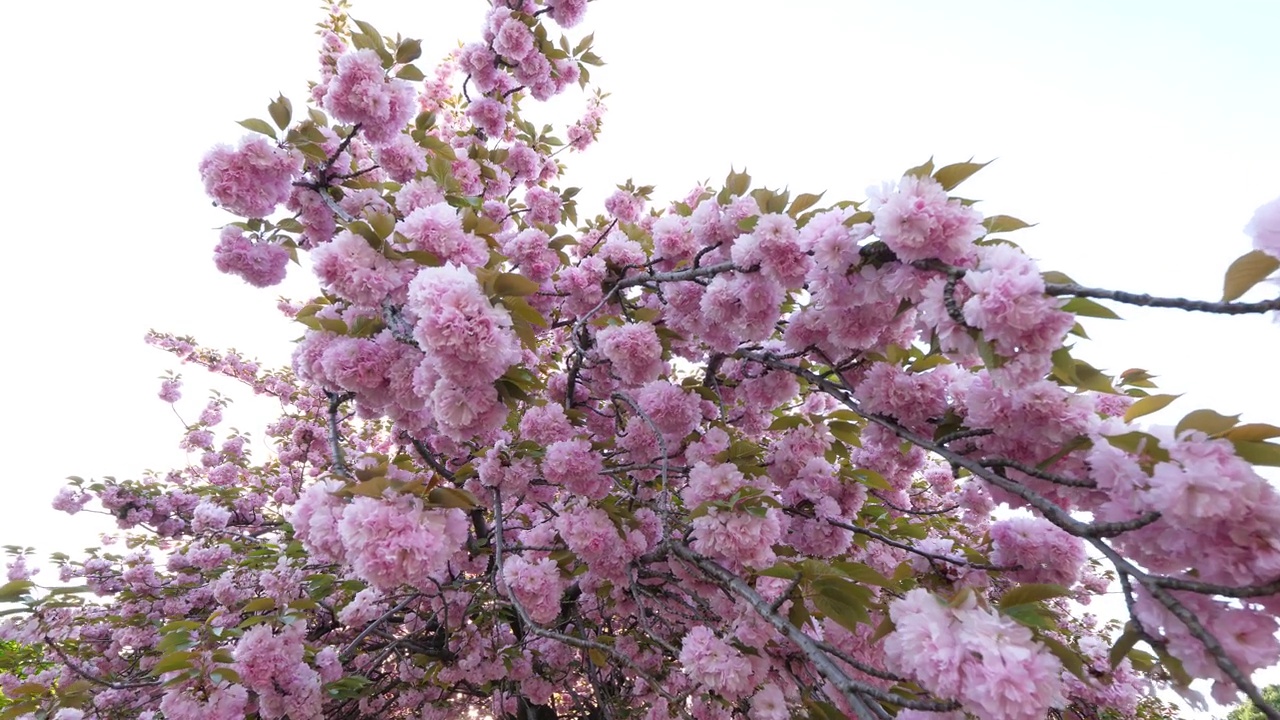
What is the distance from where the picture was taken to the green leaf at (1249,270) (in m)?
1.00

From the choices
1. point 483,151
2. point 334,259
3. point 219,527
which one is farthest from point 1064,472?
point 219,527

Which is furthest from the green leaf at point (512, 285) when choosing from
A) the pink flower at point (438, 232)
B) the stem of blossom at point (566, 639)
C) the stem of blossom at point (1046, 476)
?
the stem of blossom at point (1046, 476)

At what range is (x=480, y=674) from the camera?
341 cm

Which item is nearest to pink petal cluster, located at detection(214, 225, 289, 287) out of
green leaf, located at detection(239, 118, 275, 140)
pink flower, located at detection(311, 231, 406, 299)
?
green leaf, located at detection(239, 118, 275, 140)

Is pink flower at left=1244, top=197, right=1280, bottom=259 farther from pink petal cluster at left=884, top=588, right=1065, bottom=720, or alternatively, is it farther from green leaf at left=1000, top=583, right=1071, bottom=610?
pink petal cluster at left=884, top=588, right=1065, bottom=720

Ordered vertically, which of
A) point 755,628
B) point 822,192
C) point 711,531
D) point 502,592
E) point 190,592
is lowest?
point 755,628

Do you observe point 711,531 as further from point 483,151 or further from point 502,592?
point 483,151

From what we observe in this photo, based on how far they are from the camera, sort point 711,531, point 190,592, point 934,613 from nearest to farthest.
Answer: point 934,613, point 711,531, point 190,592

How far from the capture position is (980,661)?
3.54 ft

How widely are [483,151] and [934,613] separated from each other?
13.4 ft

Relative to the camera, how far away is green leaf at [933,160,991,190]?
4.61ft

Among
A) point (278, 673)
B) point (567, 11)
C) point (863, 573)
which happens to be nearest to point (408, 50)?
point (567, 11)

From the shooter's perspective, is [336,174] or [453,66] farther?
[453,66]

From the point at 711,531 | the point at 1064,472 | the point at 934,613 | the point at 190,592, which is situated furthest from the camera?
the point at 190,592
